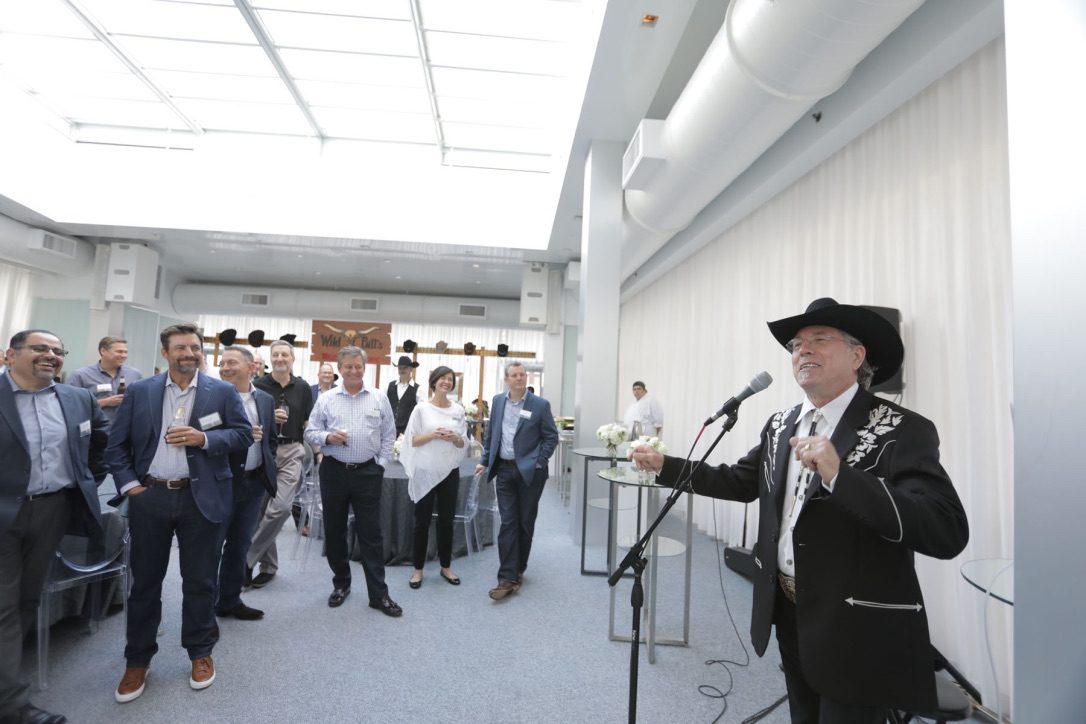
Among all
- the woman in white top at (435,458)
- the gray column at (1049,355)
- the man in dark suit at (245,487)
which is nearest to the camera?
the gray column at (1049,355)

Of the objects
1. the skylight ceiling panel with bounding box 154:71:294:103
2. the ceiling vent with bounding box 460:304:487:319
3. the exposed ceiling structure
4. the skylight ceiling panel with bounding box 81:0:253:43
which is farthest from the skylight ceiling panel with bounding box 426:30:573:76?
the ceiling vent with bounding box 460:304:487:319

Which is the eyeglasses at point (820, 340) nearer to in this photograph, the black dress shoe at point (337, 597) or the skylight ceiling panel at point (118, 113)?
the black dress shoe at point (337, 597)

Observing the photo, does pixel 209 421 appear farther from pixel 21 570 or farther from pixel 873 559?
pixel 873 559

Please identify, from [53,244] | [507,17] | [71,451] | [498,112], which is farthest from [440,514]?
[53,244]

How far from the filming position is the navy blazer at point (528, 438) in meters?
3.93

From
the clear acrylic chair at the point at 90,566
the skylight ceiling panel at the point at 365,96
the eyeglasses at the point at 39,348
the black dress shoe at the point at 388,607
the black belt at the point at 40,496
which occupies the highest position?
the skylight ceiling panel at the point at 365,96

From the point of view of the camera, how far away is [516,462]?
3.95m

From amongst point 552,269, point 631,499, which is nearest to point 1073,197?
point 631,499

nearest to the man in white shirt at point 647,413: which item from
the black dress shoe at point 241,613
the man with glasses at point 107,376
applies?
the black dress shoe at point 241,613

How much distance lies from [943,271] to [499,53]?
4.67m

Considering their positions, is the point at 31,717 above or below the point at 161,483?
below

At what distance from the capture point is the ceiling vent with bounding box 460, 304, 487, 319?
12211 mm

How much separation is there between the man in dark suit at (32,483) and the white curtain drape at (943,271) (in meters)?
4.19

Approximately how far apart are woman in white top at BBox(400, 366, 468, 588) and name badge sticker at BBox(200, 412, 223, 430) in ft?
4.78
